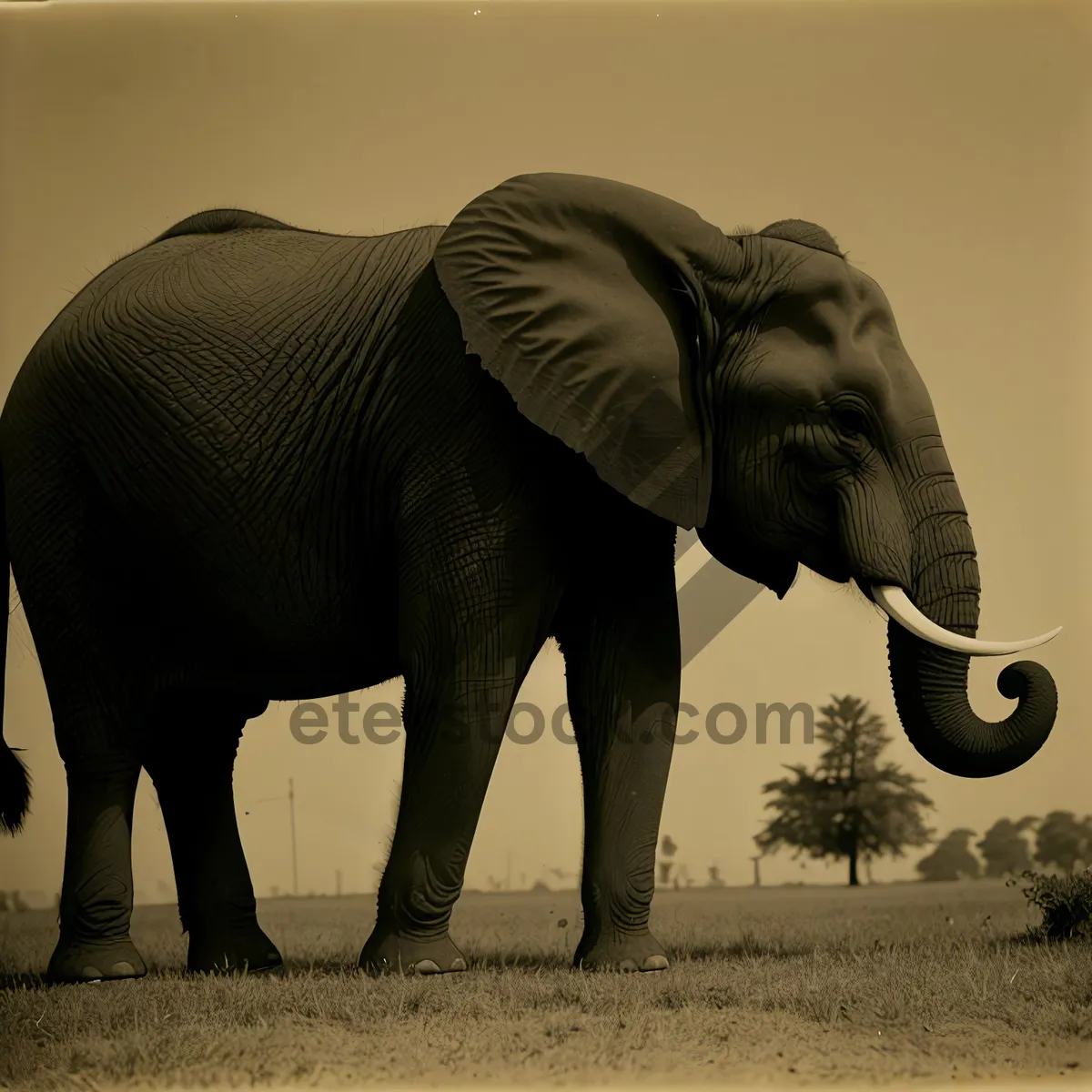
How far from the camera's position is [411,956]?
214 inches

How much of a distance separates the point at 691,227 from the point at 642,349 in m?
0.40

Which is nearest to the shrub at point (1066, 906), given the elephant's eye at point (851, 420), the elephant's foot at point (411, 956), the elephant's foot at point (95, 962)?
the elephant's eye at point (851, 420)

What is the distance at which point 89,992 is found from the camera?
18.2ft

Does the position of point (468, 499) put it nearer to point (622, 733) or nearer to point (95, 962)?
point (622, 733)

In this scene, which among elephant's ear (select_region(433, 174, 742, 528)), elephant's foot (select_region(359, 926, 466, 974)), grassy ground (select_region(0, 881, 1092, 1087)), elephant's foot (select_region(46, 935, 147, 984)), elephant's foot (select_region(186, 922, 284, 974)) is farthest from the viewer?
elephant's foot (select_region(186, 922, 284, 974))

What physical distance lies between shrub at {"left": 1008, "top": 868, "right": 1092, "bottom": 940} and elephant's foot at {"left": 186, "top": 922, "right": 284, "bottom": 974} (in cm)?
241

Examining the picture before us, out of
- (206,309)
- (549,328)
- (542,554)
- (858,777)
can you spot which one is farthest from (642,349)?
(858,777)

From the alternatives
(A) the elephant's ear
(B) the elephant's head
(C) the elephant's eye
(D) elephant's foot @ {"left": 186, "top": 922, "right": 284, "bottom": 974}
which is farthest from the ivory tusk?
(D) elephant's foot @ {"left": 186, "top": 922, "right": 284, "bottom": 974}

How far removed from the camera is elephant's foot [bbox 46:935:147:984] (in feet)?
19.2

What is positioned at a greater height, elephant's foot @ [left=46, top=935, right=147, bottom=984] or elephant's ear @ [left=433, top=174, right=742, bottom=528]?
elephant's ear @ [left=433, top=174, right=742, bottom=528]

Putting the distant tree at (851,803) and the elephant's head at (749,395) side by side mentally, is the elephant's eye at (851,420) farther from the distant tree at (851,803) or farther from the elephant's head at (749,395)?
the distant tree at (851,803)

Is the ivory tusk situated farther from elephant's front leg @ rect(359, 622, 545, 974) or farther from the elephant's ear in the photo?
elephant's front leg @ rect(359, 622, 545, 974)

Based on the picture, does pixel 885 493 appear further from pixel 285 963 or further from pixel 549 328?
pixel 285 963

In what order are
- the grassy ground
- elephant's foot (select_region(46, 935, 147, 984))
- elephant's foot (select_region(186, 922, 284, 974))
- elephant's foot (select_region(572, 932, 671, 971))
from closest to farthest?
the grassy ground → elephant's foot (select_region(572, 932, 671, 971)) → elephant's foot (select_region(46, 935, 147, 984)) → elephant's foot (select_region(186, 922, 284, 974))
